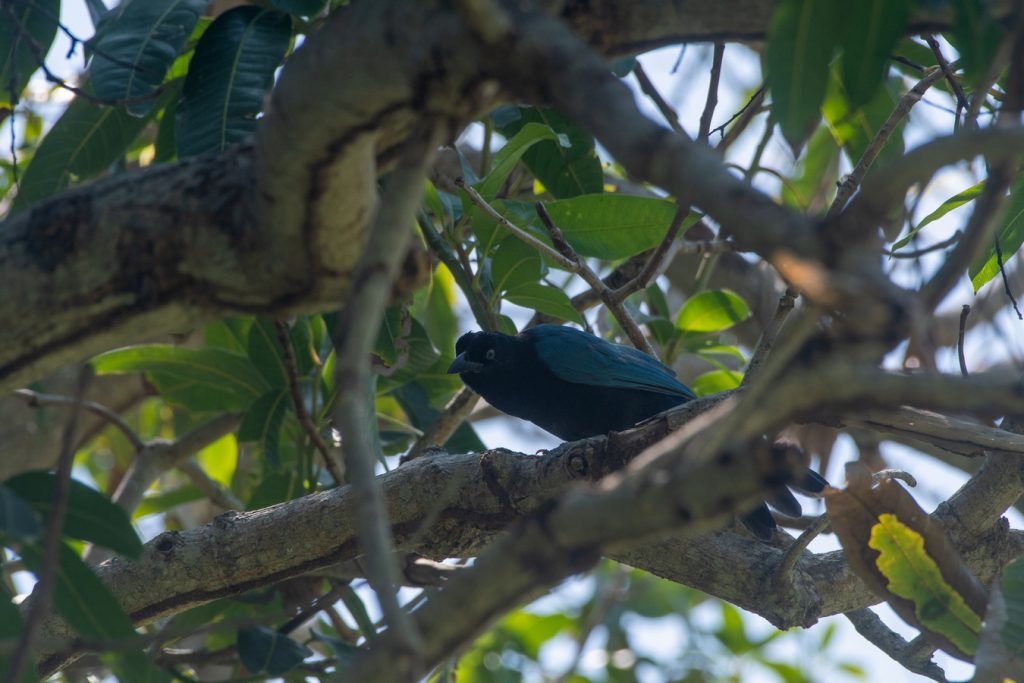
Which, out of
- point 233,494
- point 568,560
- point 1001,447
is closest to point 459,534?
point 1001,447

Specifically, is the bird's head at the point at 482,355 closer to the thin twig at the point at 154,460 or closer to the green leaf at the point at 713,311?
the green leaf at the point at 713,311

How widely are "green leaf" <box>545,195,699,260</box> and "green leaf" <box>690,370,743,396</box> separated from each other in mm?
1269

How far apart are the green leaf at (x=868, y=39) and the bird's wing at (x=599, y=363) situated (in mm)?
3129

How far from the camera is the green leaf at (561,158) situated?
15.2 feet

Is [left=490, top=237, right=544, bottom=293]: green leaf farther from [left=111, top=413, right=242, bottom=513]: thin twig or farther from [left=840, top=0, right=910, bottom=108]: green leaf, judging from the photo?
[left=840, top=0, right=910, bottom=108]: green leaf

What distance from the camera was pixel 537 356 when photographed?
5816mm

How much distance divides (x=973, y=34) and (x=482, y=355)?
3.78 meters

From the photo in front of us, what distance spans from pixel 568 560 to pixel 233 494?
A: 4.81 meters

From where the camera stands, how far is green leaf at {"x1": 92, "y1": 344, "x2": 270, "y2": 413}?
495cm

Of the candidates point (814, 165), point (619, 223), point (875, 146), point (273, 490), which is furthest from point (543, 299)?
point (814, 165)

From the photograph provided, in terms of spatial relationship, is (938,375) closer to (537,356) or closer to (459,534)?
(459,534)

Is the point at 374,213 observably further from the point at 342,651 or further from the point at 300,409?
the point at 342,651

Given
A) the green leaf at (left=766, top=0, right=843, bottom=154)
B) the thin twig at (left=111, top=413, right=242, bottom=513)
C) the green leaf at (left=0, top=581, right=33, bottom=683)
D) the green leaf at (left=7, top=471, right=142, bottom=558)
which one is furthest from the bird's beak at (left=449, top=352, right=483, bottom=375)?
the green leaf at (left=766, top=0, right=843, bottom=154)

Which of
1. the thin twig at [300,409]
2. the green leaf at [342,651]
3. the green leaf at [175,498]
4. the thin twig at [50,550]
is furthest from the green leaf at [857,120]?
the thin twig at [50,550]
